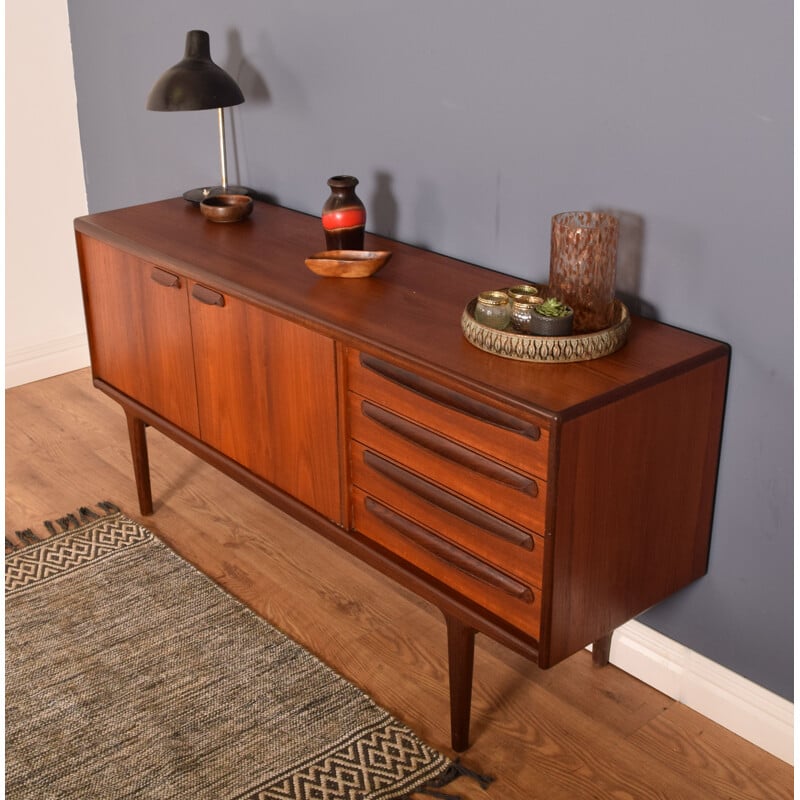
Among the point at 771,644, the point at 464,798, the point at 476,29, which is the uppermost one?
the point at 476,29

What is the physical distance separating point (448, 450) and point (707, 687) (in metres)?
0.78

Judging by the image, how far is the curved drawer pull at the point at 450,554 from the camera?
72.3 inches

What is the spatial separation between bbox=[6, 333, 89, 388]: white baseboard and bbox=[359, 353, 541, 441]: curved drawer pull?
7.04ft

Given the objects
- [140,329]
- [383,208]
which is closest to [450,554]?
[383,208]

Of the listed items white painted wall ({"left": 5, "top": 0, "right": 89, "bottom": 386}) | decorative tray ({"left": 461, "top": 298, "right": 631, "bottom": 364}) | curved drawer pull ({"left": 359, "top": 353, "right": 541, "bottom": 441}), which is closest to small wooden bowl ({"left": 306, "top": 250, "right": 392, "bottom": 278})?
curved drawer pull ({"left": 359, "top": 353, "right": 541, "bottom": 441})

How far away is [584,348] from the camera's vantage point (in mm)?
1806

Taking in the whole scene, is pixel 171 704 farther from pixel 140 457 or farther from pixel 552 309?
pixel 552 309

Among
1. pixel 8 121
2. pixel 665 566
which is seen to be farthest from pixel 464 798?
pixel 8 121

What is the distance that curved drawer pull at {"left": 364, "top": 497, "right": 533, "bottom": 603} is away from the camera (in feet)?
6.03

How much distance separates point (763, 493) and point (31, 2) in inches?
108

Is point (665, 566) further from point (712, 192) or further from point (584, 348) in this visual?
point (712, 192)

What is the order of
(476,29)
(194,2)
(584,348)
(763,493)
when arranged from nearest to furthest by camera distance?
(584,348), (763,493), (476,29), (194,2)

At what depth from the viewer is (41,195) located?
3.64 meters

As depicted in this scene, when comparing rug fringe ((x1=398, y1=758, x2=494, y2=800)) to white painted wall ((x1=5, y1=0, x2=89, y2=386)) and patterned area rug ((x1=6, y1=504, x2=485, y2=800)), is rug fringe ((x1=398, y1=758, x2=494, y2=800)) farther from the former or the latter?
white painted wall ((x1=5, y1=0, x2=89, y2=386))
